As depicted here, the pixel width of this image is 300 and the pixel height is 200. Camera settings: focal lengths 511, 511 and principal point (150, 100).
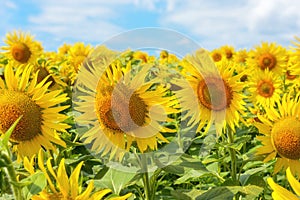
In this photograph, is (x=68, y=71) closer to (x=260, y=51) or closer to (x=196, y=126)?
(x=196, y=126)

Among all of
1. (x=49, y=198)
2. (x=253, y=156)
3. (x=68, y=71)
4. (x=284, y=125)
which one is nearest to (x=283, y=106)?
(x=284, y=125)

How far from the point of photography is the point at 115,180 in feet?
7.87

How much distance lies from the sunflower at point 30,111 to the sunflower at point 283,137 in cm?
126

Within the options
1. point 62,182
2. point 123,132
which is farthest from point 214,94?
point 62,182

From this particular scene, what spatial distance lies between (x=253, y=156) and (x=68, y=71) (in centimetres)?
279

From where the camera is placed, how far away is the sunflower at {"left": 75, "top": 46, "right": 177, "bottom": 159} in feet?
8.59

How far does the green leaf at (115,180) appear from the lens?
7.64 ft

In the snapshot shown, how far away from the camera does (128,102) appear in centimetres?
262

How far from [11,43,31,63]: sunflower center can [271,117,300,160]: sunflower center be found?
5229 mm

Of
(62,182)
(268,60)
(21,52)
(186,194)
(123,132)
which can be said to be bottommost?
(186,194)

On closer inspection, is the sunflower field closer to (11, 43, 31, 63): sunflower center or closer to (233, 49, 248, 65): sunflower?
(11, 43, 31, 63): sunflower center

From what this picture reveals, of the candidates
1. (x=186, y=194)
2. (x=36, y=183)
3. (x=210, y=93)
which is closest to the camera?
(x=36, y=183)

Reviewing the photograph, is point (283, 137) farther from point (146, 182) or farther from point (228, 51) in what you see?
point (228, 51)

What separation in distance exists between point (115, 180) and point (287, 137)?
1.17 meters
